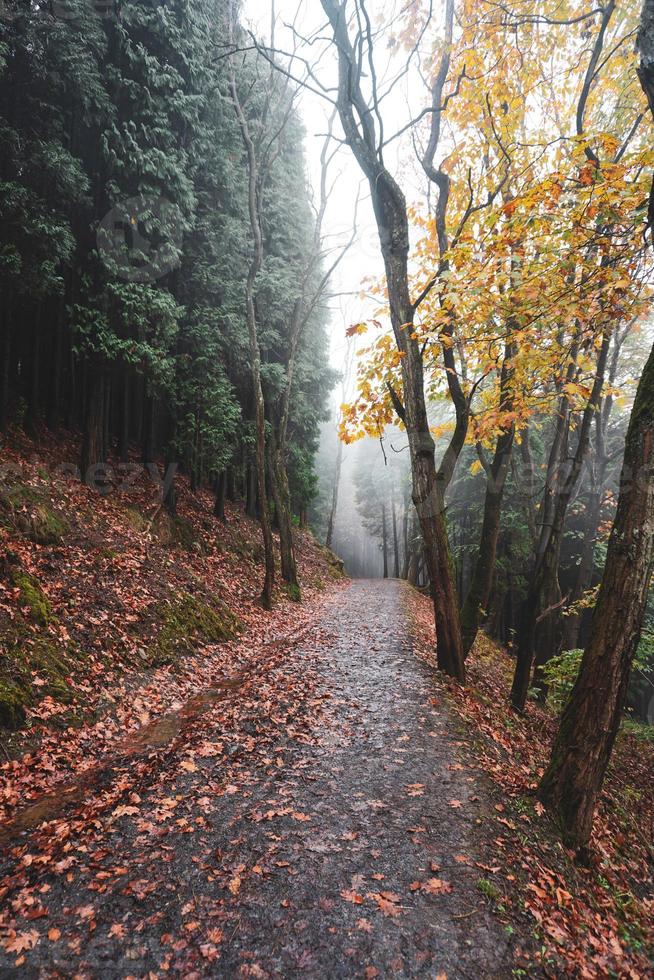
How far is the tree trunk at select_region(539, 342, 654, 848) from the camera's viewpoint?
11.4 ft

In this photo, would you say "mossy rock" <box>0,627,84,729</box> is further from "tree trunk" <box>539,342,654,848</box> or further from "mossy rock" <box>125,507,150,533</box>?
"tree trunk" <box>539,342,654,848</box>

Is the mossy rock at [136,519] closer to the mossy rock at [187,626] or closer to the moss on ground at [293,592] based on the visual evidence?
the mossy rock at [187,626]

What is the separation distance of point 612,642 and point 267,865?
9.83 ft

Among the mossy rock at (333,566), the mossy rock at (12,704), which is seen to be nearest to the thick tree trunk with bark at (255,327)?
the mossy rock at (12,704)

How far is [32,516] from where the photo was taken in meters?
6.90

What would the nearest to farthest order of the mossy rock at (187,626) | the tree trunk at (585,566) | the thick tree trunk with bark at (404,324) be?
the thick tree trunk with bark at (404,324) < the mossy rock at (187,626) < the tree trunk at (585,566)

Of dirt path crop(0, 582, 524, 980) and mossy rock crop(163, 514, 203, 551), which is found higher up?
mossy rock crop(163, 514, 203, 551)

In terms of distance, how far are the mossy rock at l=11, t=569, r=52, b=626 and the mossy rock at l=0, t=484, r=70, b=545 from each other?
107 centimetres

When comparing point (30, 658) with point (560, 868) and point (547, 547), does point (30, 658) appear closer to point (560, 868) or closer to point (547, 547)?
point (560, 868)

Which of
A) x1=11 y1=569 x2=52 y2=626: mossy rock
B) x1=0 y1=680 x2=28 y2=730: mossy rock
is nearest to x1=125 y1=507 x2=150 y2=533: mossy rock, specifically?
x1=11 y1=569 x2=52 y2=626: mossy rock

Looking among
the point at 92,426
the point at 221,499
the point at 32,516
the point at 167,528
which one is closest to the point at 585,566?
the point at 167,528

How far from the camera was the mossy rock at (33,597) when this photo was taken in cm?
547

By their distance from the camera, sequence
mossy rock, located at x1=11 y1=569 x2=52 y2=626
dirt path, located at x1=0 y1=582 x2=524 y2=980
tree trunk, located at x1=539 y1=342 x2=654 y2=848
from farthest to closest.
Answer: mossy rock, located at x1=11 y1=569 x2=52 y2=626 < tree trunk, located at x1=539 y1=342 x2=654 y2=848 < dirt path, located at x1=0 y1=582 x2=524 y2=980

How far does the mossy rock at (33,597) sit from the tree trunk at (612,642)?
222 inches
